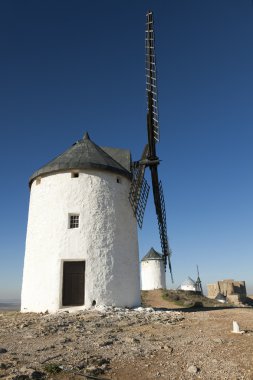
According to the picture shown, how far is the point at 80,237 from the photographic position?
1455 centimetres

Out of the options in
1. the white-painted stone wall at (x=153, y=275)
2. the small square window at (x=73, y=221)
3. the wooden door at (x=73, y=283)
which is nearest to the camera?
the wooden door at (x=73, y=283)

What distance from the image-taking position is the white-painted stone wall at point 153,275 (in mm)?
38562

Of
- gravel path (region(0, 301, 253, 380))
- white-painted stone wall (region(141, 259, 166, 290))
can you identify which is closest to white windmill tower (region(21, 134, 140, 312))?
gravel path (region(0, 301, 253, 380))

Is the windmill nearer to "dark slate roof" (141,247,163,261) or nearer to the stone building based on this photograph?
"dark slate roof" (141,247,163,261)

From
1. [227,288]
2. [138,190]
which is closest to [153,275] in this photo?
[227,288]

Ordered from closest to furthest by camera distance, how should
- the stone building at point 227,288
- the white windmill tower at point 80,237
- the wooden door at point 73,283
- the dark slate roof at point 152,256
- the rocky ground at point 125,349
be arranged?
the rocky ground at point 125,349
the wooden door at point 73,283
the white windmill tower at point 80,237
the dark slate roof at point 152,256
the stone building at point 227,288

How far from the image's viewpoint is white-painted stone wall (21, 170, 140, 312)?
14242 mm

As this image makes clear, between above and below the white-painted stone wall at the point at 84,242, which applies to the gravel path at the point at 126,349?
below

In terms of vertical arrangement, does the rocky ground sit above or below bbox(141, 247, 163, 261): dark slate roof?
below

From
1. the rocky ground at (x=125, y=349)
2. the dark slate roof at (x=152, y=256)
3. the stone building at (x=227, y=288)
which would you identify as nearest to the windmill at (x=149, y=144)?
the rocky ground at (x=125, y=349)

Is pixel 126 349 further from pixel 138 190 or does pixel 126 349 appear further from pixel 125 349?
pixel 138 190

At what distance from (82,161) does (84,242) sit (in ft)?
12.7

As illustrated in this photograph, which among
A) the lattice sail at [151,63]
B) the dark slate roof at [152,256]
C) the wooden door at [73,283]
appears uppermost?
the lattice sail at [151,63]

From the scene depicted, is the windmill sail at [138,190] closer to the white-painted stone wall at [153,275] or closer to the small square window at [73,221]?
the small square window at [73,221]
